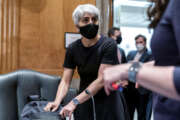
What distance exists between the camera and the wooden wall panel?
11.7 feet

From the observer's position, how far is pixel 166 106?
767mm

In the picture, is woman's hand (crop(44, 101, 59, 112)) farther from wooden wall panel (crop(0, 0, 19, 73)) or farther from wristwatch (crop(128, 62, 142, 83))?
wooden wall panel (crop(0, 0, 19, 73))

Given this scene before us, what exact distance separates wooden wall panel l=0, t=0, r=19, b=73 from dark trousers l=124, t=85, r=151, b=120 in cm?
168

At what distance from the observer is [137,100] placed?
376cm

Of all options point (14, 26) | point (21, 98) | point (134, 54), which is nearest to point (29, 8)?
point (14, 26)

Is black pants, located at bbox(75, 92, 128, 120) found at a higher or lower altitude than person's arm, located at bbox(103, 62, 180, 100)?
lower

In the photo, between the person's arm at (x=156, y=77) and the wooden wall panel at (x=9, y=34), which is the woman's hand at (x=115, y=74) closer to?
the person's arm at (x=156, y=77)

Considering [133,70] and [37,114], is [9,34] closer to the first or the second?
[37,114]

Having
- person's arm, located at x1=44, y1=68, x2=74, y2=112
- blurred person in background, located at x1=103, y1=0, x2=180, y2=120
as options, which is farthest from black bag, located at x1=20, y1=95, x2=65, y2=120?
blurred person in background, located at x1=103, y1=0, x2=180, y2=120

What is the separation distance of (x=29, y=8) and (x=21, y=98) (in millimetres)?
2005

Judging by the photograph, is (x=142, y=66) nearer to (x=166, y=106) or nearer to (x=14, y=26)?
(x=166, y=106)

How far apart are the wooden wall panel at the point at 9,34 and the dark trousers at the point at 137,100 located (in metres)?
1.68

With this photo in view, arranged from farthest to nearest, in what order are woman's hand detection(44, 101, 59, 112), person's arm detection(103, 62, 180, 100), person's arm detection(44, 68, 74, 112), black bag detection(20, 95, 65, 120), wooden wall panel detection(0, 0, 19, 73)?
wooden wall panel detection(0, 0, 19, 73) → person's arm detection(44, 68, 74, 112) → woman's hand detection(44, 101, 59, 112) → black bag detection(20, 95, 65, 120) → person's arm detection(103, 62, 180, 100)

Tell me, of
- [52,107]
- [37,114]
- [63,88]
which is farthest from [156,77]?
[63,88]
